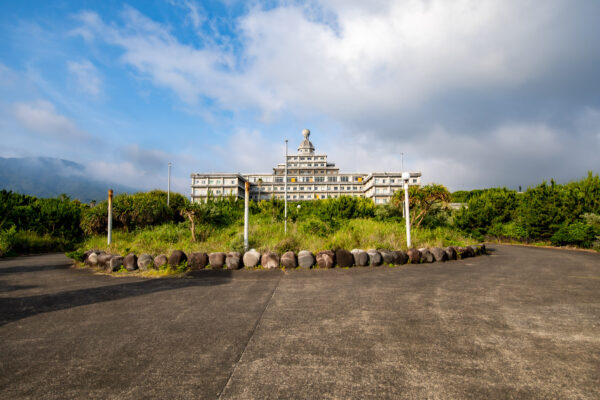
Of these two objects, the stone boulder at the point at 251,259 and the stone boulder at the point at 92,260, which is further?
the stone boulder at the point at 92,260

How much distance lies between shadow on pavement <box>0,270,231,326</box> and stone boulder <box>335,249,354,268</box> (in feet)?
11.5

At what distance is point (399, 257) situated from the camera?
921cm

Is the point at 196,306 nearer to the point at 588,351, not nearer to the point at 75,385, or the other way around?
the point at 75,385

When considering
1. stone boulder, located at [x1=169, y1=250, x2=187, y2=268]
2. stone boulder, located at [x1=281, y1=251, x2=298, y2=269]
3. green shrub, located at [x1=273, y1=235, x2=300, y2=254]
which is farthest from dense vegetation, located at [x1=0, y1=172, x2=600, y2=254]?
stone boulder, located at [x1=169, y1=250, x2=187, y2=268]

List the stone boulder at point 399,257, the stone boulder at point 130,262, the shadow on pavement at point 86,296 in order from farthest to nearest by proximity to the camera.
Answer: the stone boulder at point 399,257 < the stone boulder at point 130,262 < the shadow on pavement at point 86,296

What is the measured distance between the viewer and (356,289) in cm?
599

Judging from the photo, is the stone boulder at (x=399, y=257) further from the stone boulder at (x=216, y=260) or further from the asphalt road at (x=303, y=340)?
the stone boulder at (x=216, y=260)

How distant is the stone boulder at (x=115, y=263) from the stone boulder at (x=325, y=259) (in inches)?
254

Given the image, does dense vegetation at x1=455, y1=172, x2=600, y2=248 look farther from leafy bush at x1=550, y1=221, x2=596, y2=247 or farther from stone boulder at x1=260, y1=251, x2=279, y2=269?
stone boulder at x1=260, y1=251, x2=279, y2=269

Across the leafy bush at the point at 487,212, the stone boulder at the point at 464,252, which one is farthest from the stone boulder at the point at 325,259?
the leafy bush at the point at 487,212

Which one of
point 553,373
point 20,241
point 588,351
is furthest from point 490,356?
point 20,241

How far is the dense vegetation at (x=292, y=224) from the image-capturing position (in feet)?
35.4

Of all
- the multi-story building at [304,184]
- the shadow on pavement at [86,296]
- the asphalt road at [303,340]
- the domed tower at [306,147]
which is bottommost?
the shadow on pavement at [86,296]

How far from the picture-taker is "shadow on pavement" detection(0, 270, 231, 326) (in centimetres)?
479
